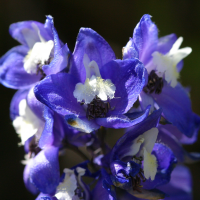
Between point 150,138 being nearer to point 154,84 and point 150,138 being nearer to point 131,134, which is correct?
point 131,134

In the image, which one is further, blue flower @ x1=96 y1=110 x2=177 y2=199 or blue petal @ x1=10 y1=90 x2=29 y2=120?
blue petal @ x1=10 y1=90 x2=29 y2=120

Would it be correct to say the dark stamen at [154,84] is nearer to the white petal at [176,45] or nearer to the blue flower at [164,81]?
the blue flower at [164,81]

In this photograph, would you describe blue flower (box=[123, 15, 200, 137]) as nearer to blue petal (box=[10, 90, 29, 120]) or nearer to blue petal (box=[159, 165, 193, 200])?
blue petal (box=[159, 165, 193, 200])

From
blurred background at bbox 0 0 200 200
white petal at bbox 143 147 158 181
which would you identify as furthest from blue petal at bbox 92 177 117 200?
blurred background at bbox 0 0 200 200

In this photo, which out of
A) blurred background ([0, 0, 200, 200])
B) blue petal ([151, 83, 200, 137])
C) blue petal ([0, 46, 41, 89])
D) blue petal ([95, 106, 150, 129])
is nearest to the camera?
blue petal ([95, 106, 150, 129])

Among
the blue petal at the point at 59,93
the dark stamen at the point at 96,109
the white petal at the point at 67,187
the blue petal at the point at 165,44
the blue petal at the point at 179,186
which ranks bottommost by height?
the blue petal at the point at 179,186

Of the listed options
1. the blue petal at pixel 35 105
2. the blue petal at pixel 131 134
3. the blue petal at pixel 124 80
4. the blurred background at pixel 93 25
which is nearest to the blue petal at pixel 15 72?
the blue petal at pixel 35 105

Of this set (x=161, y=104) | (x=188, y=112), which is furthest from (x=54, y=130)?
(x=188, y=112)
